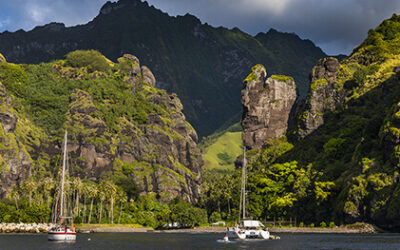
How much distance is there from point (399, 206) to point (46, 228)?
127816mm

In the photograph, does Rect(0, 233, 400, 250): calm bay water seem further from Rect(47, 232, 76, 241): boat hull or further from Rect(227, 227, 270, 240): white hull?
Rect(227, 227, 270, 240): white hull

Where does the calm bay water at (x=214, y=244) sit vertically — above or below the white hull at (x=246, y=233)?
below

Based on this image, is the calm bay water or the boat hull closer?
the calm bay water

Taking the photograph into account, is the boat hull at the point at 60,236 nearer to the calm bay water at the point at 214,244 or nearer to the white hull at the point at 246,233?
the calm bay water at the point at 214,244

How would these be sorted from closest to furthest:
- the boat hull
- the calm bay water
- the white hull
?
the calm bay water
the boat hull
the white hull

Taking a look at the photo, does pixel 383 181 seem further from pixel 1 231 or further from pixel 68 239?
pixel 1 231

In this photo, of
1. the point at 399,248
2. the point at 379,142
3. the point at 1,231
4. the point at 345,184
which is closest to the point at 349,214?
the point at 345,184

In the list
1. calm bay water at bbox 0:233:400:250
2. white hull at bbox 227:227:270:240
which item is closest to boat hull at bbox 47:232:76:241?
calm bay water at bbox 0:233:400:250

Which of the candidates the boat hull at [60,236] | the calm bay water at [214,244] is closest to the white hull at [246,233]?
the calm bay water at [214,244]

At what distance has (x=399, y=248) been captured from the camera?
110m

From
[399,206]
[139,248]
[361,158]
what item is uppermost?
[361,158]

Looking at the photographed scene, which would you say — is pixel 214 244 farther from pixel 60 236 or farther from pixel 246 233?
pixel 60 236

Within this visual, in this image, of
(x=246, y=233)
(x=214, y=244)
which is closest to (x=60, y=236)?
(x=214, y=244)

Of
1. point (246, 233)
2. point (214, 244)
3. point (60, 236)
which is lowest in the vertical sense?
point (214, 244)
